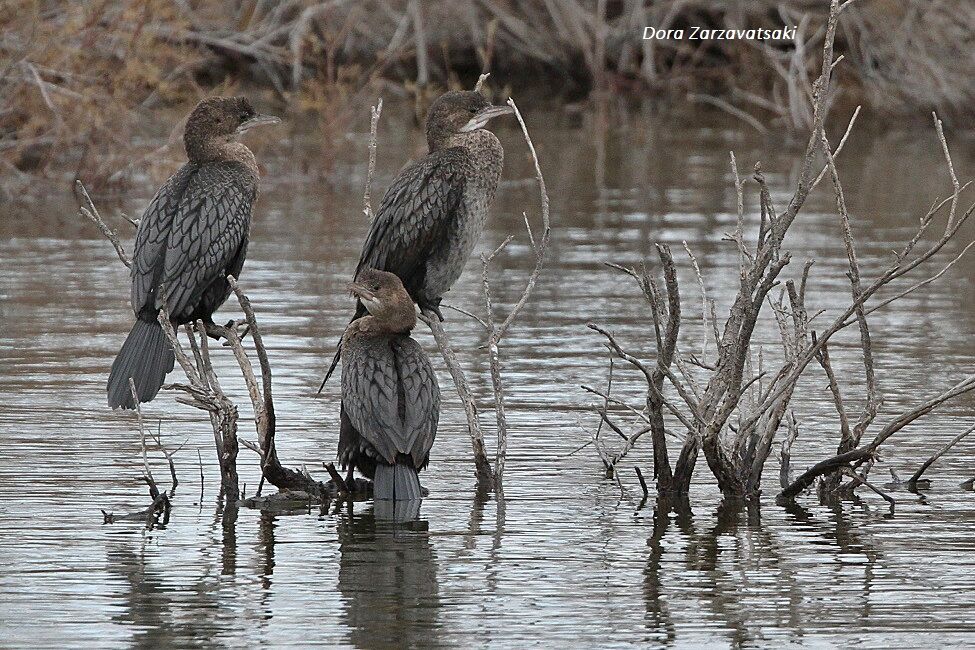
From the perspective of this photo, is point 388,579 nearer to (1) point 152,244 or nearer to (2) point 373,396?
(2) point 373,396

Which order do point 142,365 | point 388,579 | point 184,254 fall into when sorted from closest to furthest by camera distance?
point 388,579, point 142,365, point 184,254

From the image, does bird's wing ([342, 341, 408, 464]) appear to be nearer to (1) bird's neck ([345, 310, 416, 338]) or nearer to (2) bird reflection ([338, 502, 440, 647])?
(1) bird's neck ([345, 310, 416, 338])

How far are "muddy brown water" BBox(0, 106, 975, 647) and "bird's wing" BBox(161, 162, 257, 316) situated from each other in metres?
0.62

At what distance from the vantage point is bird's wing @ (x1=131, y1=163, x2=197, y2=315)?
20.5 ft

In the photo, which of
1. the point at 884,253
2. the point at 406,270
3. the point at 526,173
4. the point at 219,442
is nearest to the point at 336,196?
the point at 526,173

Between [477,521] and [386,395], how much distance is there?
51 cm

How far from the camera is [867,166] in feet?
51.2

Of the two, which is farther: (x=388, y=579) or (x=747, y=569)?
(x=747, y=569)

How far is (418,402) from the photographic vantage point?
227 inches

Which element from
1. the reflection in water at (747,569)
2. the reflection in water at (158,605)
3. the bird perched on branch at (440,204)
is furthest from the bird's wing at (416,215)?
the reflection in water at (158,605)

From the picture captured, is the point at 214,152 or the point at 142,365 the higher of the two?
the point at 214,152

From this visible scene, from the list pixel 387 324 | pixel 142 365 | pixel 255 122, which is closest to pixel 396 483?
pixel 387 324

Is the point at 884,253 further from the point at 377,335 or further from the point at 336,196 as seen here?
the point at 377,335

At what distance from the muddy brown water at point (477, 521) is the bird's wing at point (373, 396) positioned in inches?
11.0
